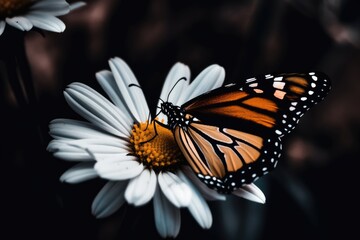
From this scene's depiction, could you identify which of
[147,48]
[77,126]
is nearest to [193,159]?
[77,126]

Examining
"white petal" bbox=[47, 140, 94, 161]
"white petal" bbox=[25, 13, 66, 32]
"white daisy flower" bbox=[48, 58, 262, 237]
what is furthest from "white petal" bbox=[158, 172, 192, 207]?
"white petal" bbox=[25, 13, 66, 32]

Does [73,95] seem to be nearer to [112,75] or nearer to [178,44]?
[112,75]

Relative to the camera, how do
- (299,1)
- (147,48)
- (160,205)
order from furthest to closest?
(299,1), (147,48), (160,205)

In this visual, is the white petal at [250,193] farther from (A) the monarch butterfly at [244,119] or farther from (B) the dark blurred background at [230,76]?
(B) the dark blurred background at [230,76]

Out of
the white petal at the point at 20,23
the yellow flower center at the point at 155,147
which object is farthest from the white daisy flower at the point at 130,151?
the white petal at the point at 20,23

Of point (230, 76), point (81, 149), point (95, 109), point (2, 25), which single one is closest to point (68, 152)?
point (81, 149)

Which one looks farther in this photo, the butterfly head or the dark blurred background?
the dark blurred background

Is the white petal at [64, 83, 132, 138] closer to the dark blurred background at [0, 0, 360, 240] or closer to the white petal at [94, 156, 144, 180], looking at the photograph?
the white petal at [94, 156, 144, 180]
